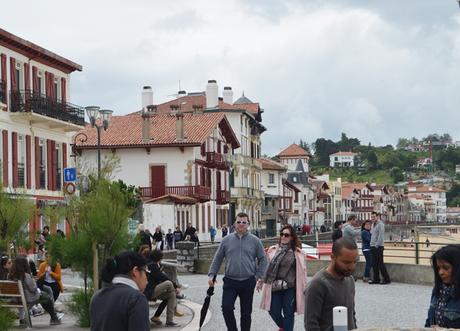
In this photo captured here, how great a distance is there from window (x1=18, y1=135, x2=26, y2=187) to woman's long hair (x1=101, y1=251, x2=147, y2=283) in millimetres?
38461

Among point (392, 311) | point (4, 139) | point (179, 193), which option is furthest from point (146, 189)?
point (392, 311)

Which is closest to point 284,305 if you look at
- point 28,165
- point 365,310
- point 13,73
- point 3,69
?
point 365,310

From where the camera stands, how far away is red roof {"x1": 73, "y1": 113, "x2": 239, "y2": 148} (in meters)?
71.4

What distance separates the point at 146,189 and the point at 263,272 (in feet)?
187

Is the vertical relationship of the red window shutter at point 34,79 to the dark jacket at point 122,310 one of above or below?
above

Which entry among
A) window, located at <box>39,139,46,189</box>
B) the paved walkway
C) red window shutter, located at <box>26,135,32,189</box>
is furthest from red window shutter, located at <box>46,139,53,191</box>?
the paved walkway

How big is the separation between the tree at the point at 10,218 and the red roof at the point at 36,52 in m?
22.2

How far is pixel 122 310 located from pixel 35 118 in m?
40.4

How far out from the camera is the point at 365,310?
21.2m

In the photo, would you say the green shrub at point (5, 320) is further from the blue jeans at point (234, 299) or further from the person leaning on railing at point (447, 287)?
the person leaning on railing at point (447, 287)

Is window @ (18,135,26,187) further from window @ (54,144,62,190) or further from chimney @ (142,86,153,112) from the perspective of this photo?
chimney @ (142,86,153,112)

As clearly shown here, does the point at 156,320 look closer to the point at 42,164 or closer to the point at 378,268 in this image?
the point at 378,268

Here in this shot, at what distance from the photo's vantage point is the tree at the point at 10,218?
21880mm

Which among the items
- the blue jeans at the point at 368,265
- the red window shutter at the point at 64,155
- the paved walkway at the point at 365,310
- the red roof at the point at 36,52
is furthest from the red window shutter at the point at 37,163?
the blue jeans at the point at 368,265
